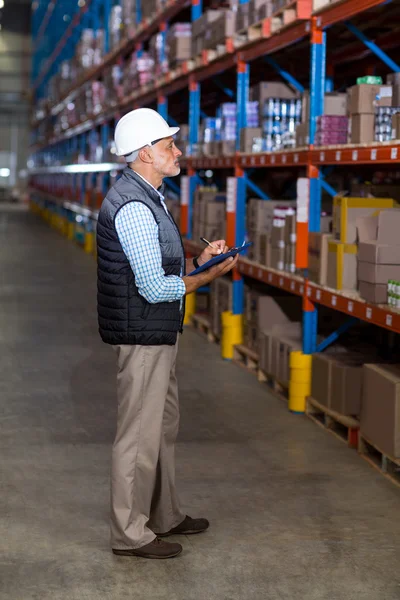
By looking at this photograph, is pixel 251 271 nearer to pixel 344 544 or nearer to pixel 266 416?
pixel 266 416

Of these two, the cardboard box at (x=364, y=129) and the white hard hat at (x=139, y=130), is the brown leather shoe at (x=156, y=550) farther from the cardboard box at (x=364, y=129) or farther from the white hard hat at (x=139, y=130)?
the cardboard box at (x=364, y=129)

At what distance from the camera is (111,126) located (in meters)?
17.7

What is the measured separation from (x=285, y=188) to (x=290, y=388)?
315cm

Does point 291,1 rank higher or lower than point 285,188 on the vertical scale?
higher

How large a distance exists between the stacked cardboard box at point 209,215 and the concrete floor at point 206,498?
4.29 feet

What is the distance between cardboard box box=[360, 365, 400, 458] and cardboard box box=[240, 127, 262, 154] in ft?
9.88

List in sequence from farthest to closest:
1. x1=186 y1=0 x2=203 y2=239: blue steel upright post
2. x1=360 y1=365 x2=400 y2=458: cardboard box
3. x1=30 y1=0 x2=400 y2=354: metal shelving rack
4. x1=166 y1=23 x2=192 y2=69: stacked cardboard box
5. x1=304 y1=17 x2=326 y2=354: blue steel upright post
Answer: x1=166 y1=23 x2=192 y2=69: stacked cardboard box
x1=186 y1=0 x2=203 y2=239: blue steel upright post
x1=304 y1=17 x2=326 y2=354: blue steel upright post
x1=30 y1=0 x2=400 y2=354: metal shelving rack
x1=360 y1=365 x2=400 y2=458: cardboard box

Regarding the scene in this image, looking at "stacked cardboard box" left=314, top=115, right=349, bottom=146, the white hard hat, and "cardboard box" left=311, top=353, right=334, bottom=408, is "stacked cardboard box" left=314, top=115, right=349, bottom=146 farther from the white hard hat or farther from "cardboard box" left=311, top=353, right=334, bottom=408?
the white hard hat

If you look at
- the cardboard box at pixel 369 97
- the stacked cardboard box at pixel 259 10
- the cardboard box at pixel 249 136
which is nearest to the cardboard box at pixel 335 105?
the cardboard box at pixel 369 97

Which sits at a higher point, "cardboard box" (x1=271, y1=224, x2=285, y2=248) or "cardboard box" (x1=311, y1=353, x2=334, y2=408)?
"cardboard box" (x1=271, y1=224, x2=285, y2=248)

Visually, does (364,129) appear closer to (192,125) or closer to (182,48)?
(192,125)

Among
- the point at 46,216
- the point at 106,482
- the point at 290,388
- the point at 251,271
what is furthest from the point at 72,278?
the point at 46,216

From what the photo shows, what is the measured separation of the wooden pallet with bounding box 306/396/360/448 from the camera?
544cm

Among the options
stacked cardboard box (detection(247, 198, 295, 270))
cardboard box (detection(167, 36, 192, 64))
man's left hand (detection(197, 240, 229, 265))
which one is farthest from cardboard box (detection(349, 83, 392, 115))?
cardboard box (detection(167, 36, 192, 64))
